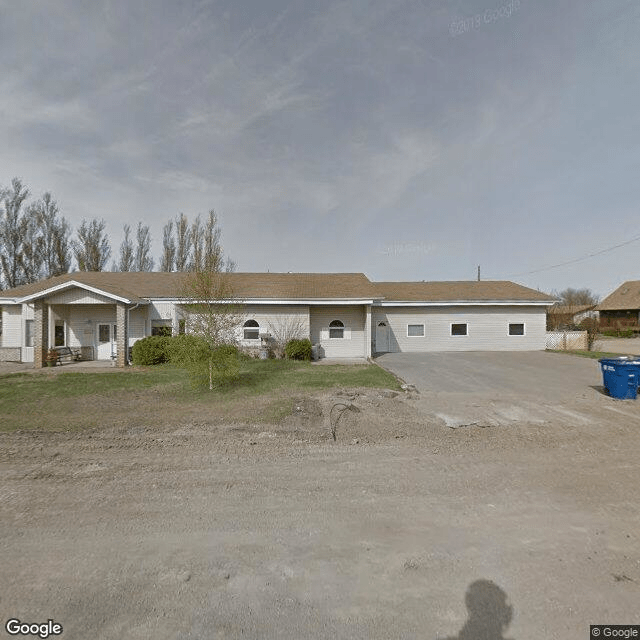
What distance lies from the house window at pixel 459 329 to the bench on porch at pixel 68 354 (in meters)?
21.1

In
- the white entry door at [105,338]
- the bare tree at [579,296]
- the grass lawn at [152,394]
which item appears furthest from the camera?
the bare tree at [579,296]

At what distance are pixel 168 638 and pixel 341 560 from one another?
1.32 meters

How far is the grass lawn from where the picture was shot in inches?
277

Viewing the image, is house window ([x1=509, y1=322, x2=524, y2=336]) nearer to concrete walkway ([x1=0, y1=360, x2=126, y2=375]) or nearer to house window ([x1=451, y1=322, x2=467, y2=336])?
house window ([x1=451, y1=322, x2=467, y2=336])

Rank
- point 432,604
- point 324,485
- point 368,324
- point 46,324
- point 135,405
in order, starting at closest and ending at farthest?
point 432,604
point 324,485
point 135,405
point 46,324
point 368,324

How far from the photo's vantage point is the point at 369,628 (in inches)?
84.0

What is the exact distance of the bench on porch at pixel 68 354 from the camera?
15.8 metres

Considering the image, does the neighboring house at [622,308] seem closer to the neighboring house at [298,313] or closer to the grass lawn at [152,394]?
the neighboring house at [298,313]

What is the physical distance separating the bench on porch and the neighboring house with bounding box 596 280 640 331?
51.4 meters

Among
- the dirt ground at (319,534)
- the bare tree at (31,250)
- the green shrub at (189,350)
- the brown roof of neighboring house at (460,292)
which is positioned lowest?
the dirt ground at (319,534)

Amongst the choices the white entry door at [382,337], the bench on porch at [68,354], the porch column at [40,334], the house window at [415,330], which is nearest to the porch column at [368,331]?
the white entry door at [382,337]

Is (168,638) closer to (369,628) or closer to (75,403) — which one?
(369,628)

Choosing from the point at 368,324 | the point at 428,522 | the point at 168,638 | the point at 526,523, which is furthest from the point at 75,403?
the point at 368,324

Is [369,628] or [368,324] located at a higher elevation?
[368,324]
